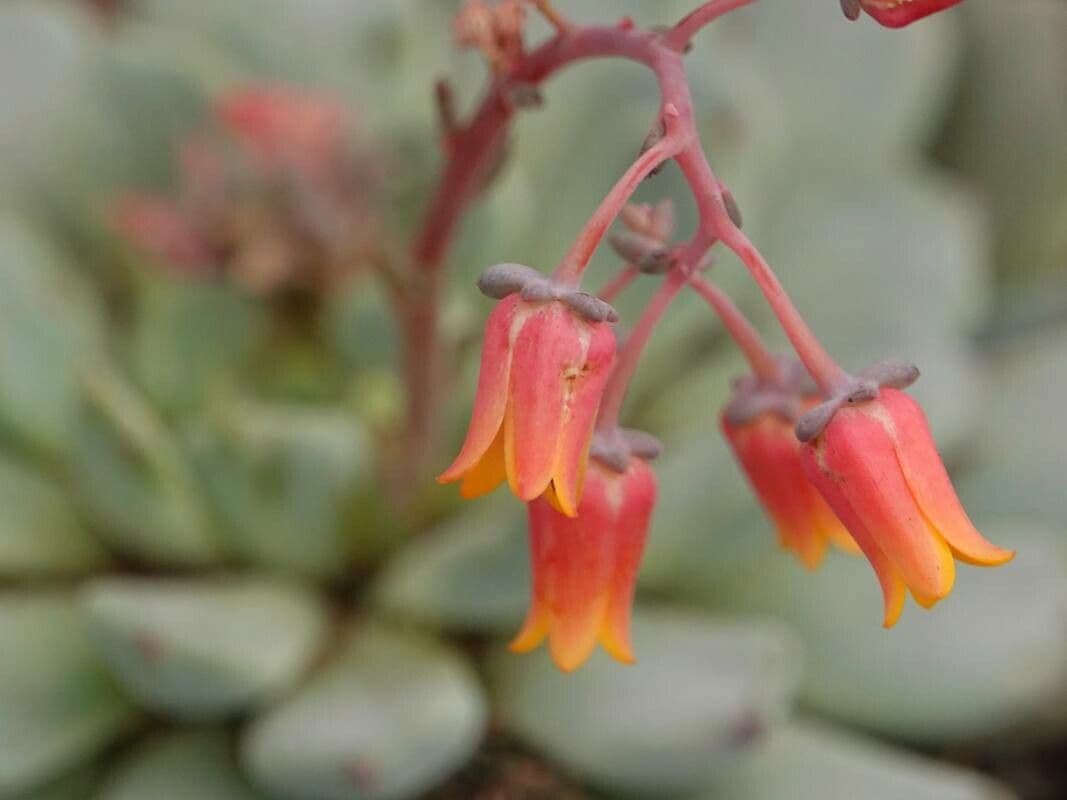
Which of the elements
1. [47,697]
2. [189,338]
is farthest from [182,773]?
[189,338]

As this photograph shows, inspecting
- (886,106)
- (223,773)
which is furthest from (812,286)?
(223,773)

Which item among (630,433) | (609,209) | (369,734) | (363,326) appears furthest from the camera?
(363,326)

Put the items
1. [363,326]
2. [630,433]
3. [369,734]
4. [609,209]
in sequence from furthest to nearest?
[363,326], [369,734], [630,433], [609,209]

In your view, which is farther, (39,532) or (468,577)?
(39,532)

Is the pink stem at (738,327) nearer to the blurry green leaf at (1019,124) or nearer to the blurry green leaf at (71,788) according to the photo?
the blurry green leaf at (71,788)

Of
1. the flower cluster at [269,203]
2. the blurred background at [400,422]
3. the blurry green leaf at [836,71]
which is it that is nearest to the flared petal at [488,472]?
the blurred background at [400,422]

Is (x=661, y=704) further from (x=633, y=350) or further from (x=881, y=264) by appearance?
(x=881, y=264)

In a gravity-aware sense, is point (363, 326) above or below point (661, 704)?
above
